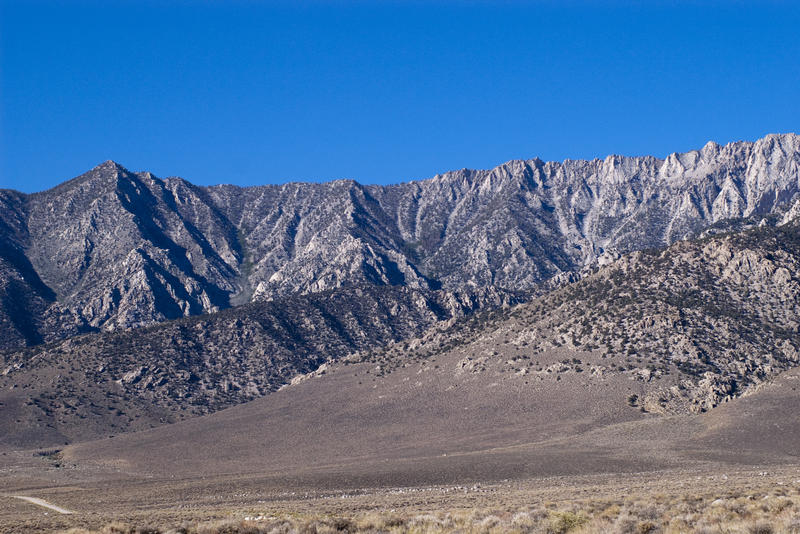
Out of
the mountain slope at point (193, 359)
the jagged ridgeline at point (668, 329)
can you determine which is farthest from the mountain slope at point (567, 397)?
the mountain slope at point (193, 359)

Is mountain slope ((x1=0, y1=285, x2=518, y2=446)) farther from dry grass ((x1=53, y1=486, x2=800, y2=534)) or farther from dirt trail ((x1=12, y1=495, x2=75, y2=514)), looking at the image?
dry grass ((x1=53, y1=486, x2=800, y2=534))

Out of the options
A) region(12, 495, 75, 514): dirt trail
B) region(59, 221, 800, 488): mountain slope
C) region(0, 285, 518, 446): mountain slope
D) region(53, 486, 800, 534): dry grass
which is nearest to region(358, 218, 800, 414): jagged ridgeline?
region(59, 221, 800, 488): mountain slope

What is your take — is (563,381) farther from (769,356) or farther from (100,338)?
(100,338)

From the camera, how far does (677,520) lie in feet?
86.3

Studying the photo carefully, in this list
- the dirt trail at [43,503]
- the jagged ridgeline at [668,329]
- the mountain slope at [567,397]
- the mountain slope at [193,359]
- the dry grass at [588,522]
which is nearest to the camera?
the dry grass at [588,522]

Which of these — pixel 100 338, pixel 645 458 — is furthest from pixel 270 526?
pixel 100 338

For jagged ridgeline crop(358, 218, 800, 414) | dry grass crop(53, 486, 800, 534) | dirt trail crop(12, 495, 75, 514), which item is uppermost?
jagged ridgeline crop(358, 218, 800, 414)

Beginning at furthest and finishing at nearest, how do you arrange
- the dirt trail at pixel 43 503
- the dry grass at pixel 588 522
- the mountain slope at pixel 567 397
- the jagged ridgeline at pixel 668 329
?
the jagged ridgeline at pixel 668 329 → the mountain slope at pixel 567 397 → the dirt trail at pixel 43 503 → the dry grass at pixel 588 522

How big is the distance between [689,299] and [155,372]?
91.6 m

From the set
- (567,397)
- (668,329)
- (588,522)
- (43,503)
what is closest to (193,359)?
(567,397)

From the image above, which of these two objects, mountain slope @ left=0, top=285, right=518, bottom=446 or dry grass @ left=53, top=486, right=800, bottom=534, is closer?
dry grass @ left=53, top=486, right=800, bottom=534

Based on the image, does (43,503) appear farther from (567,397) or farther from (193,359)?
(193,359)

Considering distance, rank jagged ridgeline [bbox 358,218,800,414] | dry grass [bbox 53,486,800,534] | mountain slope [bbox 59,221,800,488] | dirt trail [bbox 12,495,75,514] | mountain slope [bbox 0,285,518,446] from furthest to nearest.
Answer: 1. mountain slope [bbox 0,285,518,446]
2. jagged ridgeline [bbox 358,218,800,414]
3. mountain slope [bbox 59,221,800,488]
4. dirt trail [bbox 12,495,75,514]
5. dry grass [bbox 53,486,800,534]

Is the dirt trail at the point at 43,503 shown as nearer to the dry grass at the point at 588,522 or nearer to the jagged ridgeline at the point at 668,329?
the dry grass at the point at 588,522
